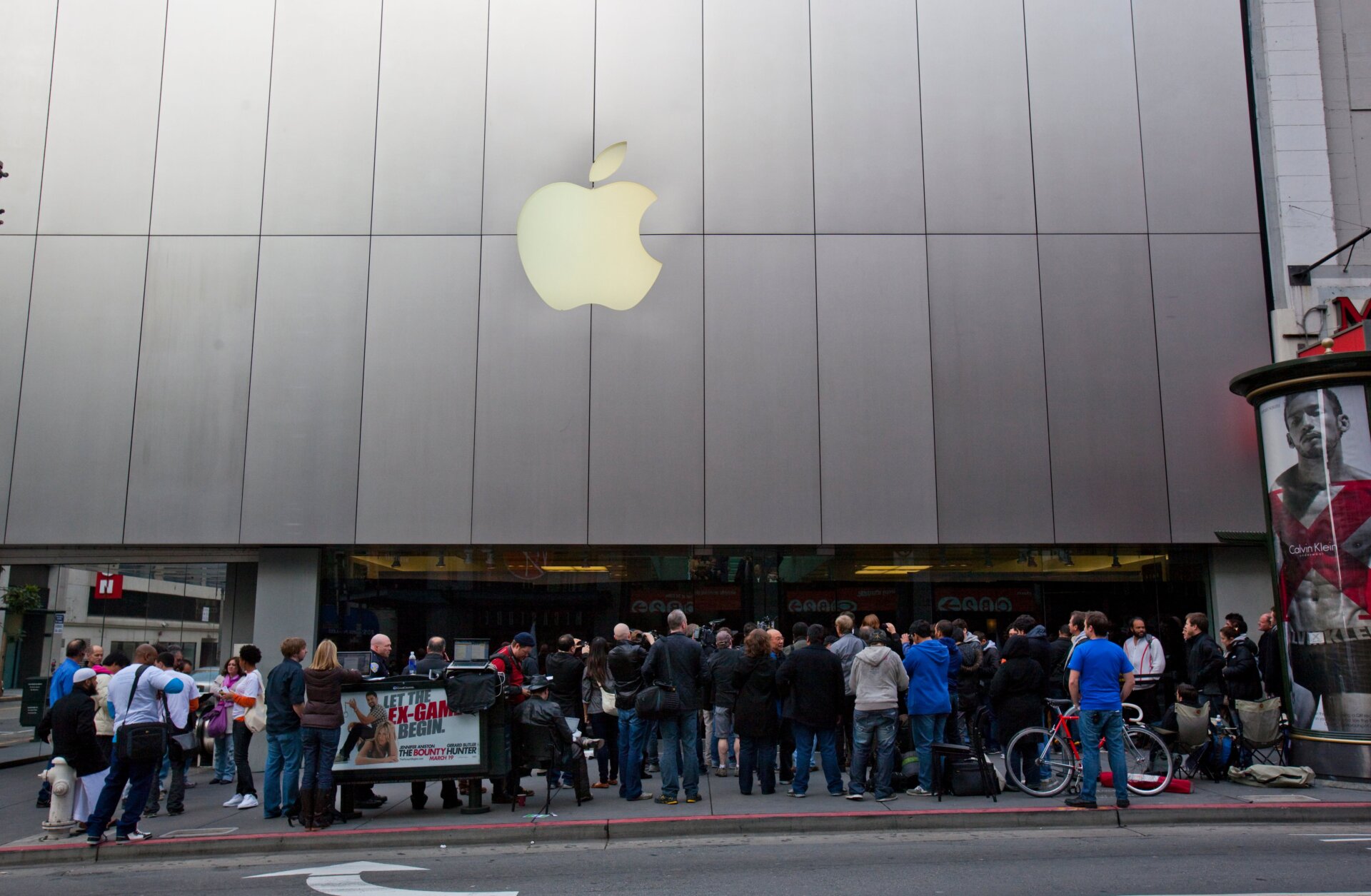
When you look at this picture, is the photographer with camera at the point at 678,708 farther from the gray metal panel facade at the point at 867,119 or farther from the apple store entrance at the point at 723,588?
the gray metal panel facade at the point at 867,119

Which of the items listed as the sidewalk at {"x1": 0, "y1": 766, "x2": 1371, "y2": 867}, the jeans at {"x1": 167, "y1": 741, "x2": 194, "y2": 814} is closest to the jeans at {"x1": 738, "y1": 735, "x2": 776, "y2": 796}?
the sidewalk at {"x1": 0, "y1": 766, "x2": 1371, "y2": 867}

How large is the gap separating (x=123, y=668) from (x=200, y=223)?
8.45 meters

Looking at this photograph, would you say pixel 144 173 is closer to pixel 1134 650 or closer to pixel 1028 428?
pixel 1028 428

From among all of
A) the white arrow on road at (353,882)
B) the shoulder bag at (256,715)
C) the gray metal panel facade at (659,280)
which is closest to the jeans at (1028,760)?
the gray metal panel facade at (659,280)

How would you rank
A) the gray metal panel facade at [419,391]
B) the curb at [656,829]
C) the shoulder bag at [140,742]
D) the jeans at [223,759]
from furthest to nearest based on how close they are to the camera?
the gray metal panel facade at [419,391] → the jeans at [223,759] → the curb at [656,829] → the shoulder bag at [140,742]

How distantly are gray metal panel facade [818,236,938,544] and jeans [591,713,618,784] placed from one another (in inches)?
197

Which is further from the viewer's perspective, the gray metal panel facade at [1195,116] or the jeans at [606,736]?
the gray metal panel facade at [1195,116]

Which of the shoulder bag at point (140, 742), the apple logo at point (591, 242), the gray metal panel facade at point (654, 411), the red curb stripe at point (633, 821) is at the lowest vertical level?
the red curb stripe at point (633, 821)

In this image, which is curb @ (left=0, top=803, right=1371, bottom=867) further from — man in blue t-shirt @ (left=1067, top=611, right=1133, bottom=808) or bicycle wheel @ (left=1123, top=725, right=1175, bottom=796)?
bicycle wheel @ (left=1123, top=725, right=1175, bottom=796)

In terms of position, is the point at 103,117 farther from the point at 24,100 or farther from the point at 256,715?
the point at 256,715

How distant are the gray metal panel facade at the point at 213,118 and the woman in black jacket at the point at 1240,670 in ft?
48.7

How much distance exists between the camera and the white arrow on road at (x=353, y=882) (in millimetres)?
7117

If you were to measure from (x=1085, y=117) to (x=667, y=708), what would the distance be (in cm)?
1196

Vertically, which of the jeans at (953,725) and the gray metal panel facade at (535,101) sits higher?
the gray metal panel facade at (535,101)
